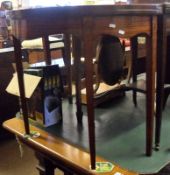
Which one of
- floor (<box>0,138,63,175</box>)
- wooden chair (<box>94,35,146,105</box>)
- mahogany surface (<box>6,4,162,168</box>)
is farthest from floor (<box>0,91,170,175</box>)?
mahogany surface (<box>6,4,162,168</box>)

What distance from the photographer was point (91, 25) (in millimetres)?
942

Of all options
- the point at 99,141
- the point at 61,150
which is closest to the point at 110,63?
the point at 99,141

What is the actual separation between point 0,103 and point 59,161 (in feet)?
4.77

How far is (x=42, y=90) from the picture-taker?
1.36 meters

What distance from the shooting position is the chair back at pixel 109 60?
64.9 inches

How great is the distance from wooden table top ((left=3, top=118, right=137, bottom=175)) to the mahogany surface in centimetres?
7

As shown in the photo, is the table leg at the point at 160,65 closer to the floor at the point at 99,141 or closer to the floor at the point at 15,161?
the floor at the point at 99,141

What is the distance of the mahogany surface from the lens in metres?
0.95

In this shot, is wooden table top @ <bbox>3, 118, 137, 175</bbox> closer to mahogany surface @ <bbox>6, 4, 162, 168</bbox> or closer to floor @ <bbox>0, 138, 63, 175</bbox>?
mahogany surface @ <bbox>6, 4, 162, 168</bbox>

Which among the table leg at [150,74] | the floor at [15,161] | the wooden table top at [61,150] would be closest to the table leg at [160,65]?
the table leg at [150,74]

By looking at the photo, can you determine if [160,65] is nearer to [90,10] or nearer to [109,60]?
[90,10]

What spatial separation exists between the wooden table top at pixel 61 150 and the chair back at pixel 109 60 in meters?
0.53

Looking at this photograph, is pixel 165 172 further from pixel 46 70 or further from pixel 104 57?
pixel 46 70

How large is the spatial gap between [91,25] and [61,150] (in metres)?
0.54
